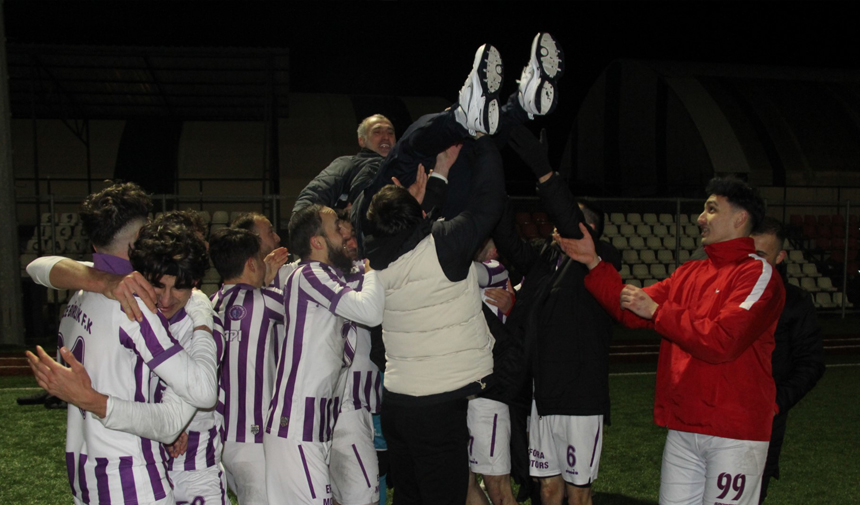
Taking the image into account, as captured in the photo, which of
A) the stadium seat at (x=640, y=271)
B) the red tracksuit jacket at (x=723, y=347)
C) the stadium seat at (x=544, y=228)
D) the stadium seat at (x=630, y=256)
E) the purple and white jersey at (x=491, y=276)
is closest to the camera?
the red tracksuit jacket at (x=723, y=347)

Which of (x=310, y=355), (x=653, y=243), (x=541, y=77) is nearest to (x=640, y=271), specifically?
(x=653, y=243)

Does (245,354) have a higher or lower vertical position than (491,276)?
lower

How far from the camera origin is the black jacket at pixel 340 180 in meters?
4.17

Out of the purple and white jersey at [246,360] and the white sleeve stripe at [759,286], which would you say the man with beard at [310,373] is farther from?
the white sleeve stripe at [759,286]

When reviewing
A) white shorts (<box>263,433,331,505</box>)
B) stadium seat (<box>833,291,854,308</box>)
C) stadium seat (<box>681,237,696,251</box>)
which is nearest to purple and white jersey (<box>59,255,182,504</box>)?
white shorts (<box>263,433,331,505</box>)

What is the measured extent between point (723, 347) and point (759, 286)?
32cm

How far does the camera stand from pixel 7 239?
32.6 ft

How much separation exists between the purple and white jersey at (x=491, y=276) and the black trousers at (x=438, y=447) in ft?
3.87

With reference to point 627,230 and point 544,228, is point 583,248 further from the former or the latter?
point 627,230

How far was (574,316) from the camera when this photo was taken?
3674 mm

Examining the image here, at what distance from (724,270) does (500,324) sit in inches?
47.1

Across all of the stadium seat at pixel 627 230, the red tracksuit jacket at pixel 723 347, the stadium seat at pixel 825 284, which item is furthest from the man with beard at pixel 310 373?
the stadium seat at pixel 825 284

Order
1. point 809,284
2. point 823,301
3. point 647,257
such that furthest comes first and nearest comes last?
point 809,284 < point 647,257 < point 823,301

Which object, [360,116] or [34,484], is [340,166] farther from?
[360,116]
